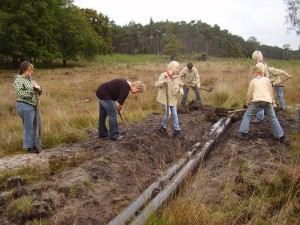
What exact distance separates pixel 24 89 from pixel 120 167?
253 cm

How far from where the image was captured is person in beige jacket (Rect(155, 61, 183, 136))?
8086mm

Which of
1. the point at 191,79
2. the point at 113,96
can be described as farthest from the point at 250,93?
the point at 191,79

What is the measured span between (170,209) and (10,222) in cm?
183

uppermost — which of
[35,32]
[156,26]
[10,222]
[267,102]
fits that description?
[156,26]

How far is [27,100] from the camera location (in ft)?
22.3

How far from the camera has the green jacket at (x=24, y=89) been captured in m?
6.70

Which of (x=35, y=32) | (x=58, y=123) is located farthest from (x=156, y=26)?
(x=58, y=123)

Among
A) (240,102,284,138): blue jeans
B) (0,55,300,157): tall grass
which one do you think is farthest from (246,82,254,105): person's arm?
(0,55,300,157): tall grass

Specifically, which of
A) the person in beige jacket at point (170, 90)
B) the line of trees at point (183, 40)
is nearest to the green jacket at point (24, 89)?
the person in beige jacket at point (170, 90)

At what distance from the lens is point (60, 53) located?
3444cm

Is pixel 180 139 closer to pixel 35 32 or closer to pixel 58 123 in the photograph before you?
pixel 58 123

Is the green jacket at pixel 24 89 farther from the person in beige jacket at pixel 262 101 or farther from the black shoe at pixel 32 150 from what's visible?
the person in beige jacket at pixel 262 101

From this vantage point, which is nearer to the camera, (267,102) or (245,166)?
(245,166)

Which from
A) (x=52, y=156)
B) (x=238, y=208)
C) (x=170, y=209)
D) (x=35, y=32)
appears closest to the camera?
(x=170, y=209)
